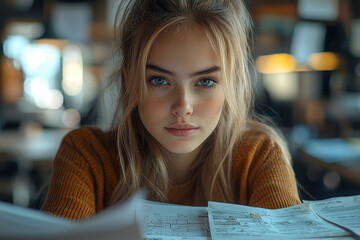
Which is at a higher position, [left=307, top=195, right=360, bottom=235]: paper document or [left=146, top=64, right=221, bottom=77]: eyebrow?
[left=146, top=64, right=221, bottom=77]: eyebrow

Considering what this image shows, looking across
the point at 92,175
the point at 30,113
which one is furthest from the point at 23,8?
the point at 92,175

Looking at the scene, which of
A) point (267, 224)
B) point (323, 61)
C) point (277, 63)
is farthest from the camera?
point (277, 63)

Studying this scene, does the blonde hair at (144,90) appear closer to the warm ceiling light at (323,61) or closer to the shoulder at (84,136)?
the shoulder at (84,136)

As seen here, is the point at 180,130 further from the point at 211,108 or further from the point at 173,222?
the point at 173,222

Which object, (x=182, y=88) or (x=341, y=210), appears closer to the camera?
(x=341, y=210)

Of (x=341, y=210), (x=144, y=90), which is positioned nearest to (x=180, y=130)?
(x=144, y=90)

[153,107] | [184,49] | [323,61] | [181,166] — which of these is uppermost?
[323,61]

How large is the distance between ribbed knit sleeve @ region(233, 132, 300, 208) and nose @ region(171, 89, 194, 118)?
26 centimetres

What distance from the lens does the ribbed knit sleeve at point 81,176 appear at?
0.79m

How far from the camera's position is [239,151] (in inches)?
38.9

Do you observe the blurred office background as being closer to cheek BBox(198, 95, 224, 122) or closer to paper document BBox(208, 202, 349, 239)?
cheek BBox(198, 95, 224, 122)

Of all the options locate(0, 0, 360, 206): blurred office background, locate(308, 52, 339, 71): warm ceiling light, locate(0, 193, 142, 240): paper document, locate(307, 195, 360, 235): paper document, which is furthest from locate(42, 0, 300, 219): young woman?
locate(308, 52, 339, 71): warm ceiling light

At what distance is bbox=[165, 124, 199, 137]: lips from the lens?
81cm

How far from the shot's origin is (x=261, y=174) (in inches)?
36.5
